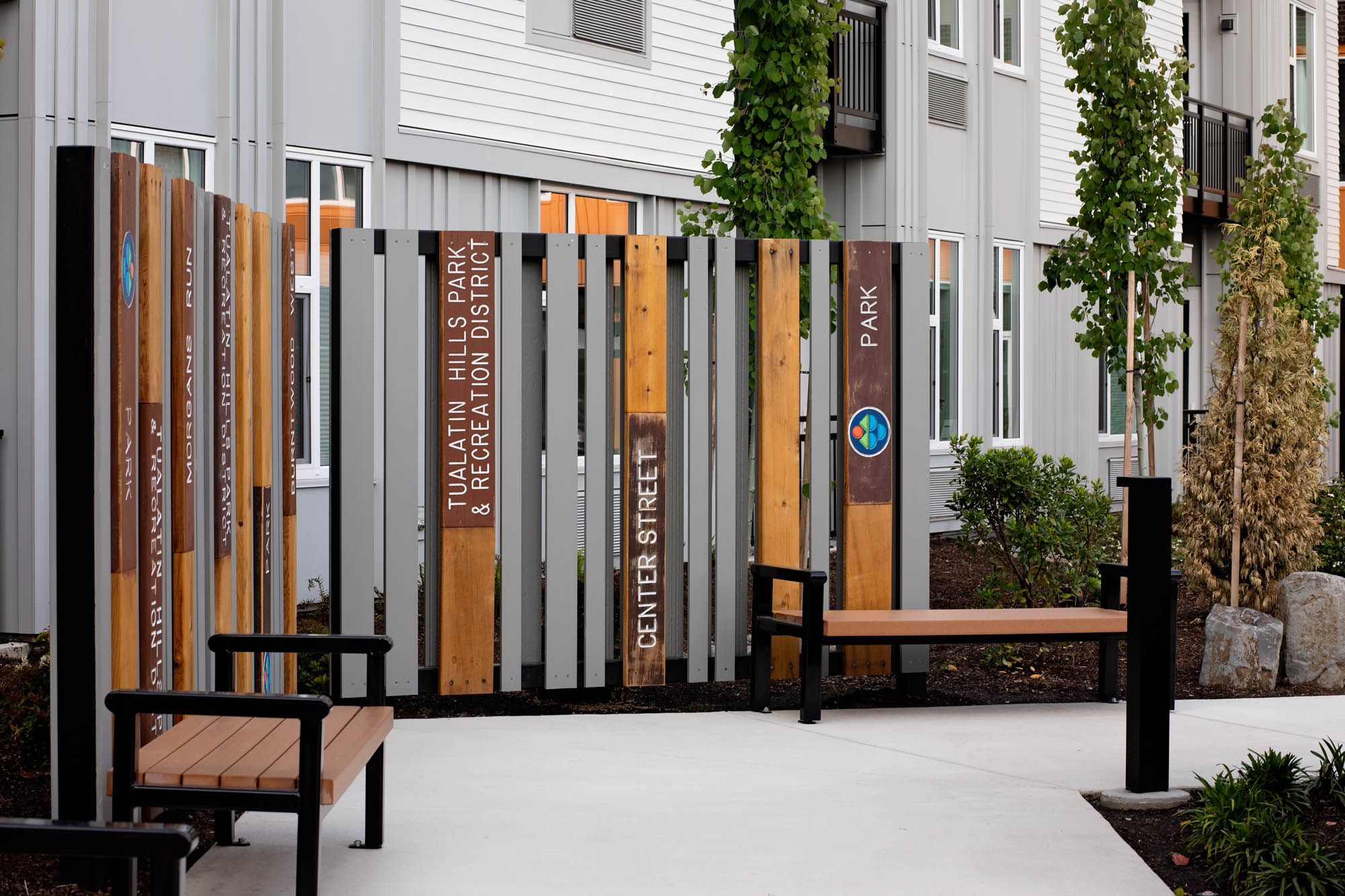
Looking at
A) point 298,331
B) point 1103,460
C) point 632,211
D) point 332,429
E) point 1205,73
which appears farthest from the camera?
point 1205,73

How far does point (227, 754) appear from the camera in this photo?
4.18 m

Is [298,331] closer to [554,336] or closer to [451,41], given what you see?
[451,41]

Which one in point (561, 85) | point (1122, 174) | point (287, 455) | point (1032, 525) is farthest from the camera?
point (561, 85)

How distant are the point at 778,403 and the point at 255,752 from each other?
375 cm

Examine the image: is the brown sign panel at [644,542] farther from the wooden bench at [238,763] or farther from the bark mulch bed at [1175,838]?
the wooden bench at [238,763]

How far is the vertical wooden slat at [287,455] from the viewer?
616 centimetres

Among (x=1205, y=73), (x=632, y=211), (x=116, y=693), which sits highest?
(x=1205, y=73)

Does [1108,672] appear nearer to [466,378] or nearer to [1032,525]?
[1032,525]

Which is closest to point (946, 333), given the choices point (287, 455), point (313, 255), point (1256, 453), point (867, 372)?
point (1256, 453)

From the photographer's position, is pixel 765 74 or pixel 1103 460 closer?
pixel 765 74

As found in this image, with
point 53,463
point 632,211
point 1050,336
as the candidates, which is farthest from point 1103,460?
point 53,463

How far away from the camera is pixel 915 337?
7422 millimetres

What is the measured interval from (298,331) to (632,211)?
145 inches

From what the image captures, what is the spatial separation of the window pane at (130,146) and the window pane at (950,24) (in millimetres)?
10655
